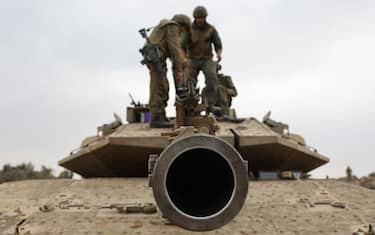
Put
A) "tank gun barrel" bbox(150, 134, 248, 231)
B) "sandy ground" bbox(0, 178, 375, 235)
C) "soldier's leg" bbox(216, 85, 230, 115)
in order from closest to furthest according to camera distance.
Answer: "tank gun barrel" bbox(150, 134, 248, 231) → "sandy ground" bbox(0, 178, 375, 235) → "soldier's leg" bbox(216, 85, 230, 115)

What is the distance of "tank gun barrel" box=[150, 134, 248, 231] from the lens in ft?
10.8

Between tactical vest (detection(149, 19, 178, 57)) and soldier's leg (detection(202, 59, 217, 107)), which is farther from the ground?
tactical vest (detection(149, 19, 178, 57))

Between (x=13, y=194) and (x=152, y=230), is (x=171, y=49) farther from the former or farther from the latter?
(x=152, y=230)

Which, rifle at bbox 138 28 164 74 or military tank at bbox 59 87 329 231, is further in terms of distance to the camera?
rifle at bbox 138 28 164 74

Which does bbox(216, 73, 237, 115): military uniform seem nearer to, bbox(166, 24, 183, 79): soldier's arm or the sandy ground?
bbox(166, 24, 183, 79): soldier's arm

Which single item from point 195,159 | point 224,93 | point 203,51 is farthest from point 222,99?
point 195,159

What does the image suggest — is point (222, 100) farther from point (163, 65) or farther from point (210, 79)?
point (163, 65)

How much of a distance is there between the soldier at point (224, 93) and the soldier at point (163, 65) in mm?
1243

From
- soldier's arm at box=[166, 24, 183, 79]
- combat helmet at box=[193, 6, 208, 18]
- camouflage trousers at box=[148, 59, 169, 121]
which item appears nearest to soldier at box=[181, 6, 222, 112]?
combat helmet at box=[193, 6, 208, 18]

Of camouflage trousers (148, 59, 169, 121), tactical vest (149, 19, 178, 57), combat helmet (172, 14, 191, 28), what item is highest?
combat helmet (172, 14, 191, 28)

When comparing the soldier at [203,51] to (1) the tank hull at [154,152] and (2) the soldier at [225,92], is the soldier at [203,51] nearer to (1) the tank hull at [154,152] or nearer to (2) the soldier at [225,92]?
(2) the soldier at [225,92]

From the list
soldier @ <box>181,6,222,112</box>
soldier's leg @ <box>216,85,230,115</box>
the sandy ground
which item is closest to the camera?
the sandy ground

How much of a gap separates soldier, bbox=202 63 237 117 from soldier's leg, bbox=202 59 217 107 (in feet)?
0.30

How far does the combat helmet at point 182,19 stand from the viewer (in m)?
7.90
